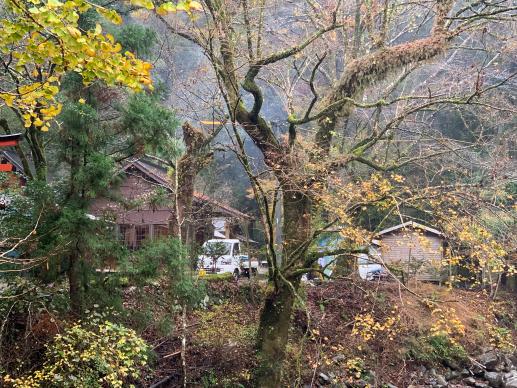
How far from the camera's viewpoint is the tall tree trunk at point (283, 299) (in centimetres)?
919

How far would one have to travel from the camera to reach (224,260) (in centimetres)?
1728

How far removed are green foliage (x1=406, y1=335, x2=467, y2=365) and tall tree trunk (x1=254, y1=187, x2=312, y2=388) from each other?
5.36m

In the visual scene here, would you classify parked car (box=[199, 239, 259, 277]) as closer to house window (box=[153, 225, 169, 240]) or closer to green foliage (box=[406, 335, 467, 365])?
house window (box=[153, 225, 169, 240])

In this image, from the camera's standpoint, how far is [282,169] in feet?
28.8

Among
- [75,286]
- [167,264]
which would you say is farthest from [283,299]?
[75,286]

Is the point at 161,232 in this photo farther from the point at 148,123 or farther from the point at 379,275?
the point at 148,123

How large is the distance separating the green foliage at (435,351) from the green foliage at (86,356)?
907 centimetres

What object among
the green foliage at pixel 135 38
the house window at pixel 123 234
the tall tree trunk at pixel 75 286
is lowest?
the tall tree trunk at pixel 75 286

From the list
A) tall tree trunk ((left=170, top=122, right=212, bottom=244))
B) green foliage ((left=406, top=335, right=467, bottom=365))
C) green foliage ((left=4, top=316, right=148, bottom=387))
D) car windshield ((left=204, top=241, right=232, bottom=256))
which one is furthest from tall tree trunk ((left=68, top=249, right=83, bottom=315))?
green foliage ((left=406, top=335, right=467, bottom=365))

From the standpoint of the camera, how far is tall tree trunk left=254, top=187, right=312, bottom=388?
9188mm

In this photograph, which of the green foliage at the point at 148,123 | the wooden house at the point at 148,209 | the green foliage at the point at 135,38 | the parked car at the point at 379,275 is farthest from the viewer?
the parked car at the point at 379,275

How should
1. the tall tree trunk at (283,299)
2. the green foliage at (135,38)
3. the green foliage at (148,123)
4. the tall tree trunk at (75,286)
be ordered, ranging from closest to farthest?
the tall tree trunk at (75,286) < the green foliage at (148,123) < the green foliage at (135,38) < the tall tree trunk at (283,299)

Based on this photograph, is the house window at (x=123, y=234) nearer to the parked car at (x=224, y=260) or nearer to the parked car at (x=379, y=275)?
the parked car at (x=224, y=260)

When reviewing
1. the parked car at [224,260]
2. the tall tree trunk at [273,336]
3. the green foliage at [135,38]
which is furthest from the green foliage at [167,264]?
the parked car at [224,260]
